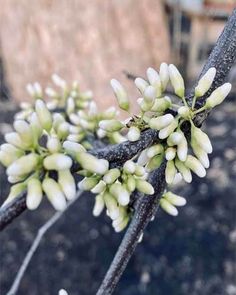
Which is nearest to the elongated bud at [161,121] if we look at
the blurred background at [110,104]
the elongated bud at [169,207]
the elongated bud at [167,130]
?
the elongated bud at [167,130]

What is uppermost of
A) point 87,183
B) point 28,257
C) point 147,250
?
point 87,183

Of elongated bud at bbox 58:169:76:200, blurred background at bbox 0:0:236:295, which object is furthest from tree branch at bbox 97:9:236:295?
blurred background at bbox 0:0:236:295

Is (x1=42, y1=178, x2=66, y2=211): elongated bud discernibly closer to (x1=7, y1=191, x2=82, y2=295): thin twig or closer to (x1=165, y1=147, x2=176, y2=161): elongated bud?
(x1=165, y1=147, x2=176, y2=161): elongated bud

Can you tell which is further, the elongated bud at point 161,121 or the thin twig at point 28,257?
the thin twig at point 28,257

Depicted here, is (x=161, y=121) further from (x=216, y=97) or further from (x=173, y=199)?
(x=173, y=199)

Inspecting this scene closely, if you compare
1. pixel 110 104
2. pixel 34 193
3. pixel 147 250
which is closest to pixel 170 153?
pixel 34 193

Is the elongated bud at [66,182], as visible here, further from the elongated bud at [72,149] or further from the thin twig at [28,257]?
the thin twig at [28,257]

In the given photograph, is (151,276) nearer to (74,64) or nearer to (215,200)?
(215,200)
